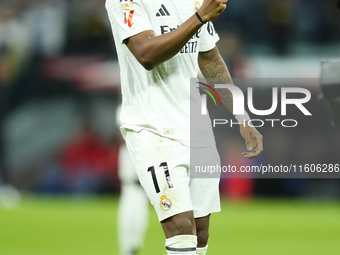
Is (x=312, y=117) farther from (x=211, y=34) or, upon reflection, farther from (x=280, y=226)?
(x=211, y=34)

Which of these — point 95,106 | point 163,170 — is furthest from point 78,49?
point 163,170

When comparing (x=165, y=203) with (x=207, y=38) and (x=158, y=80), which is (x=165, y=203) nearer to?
(x=158, y=80)

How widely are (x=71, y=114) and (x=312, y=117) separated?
180 inches

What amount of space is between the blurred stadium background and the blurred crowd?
20 mm

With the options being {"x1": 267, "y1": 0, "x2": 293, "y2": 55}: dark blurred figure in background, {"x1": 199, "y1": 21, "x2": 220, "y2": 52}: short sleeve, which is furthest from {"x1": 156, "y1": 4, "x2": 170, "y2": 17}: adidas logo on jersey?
{"x1": 267, "y1": 0, "x2": 293, "y2": 55}: dark blurred figure in background

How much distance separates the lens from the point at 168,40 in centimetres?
281

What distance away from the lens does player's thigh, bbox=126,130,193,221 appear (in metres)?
2.98

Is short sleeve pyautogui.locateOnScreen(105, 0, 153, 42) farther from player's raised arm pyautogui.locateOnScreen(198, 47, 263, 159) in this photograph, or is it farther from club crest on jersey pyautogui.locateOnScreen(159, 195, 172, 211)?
club crest on jersey pyautogui.locateOnScreen(159, 195, 172, 211)

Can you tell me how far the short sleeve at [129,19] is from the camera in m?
2.96

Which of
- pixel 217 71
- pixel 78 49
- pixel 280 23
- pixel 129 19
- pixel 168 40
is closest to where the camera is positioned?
pixel 168 40

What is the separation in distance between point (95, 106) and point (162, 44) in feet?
28.2

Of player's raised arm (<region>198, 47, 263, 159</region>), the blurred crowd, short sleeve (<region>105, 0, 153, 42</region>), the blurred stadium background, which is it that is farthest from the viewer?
the blurred crowd

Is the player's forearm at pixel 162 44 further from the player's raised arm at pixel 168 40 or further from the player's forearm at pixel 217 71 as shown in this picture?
the player's forearm at pixel 217 71

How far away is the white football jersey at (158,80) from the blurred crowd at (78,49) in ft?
23.7
